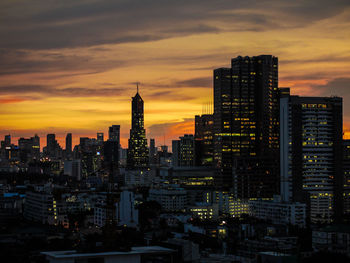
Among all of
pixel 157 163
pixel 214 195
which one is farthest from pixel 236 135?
pixel 157 163

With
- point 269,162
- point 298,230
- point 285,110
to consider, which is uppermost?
point 285,110

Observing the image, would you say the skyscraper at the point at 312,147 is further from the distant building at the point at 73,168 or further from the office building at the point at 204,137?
the distant building at the point at 73,168

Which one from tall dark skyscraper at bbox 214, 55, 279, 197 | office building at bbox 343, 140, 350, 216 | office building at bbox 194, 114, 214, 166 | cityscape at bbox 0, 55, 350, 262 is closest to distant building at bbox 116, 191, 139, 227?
cityscape at bbox 0, 55, 350, 262

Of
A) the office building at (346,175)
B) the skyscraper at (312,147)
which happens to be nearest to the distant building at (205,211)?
the skyscraper at (312,147)

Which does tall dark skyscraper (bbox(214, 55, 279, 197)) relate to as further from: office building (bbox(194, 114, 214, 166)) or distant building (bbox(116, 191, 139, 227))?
distant building (bbox(116, 191, 139, 227))

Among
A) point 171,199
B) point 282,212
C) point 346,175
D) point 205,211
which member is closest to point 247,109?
point 346,175

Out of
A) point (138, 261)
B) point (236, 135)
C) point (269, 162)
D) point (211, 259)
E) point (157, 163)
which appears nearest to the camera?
point (138, 261)

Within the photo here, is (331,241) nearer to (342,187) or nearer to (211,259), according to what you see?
(211,259)
